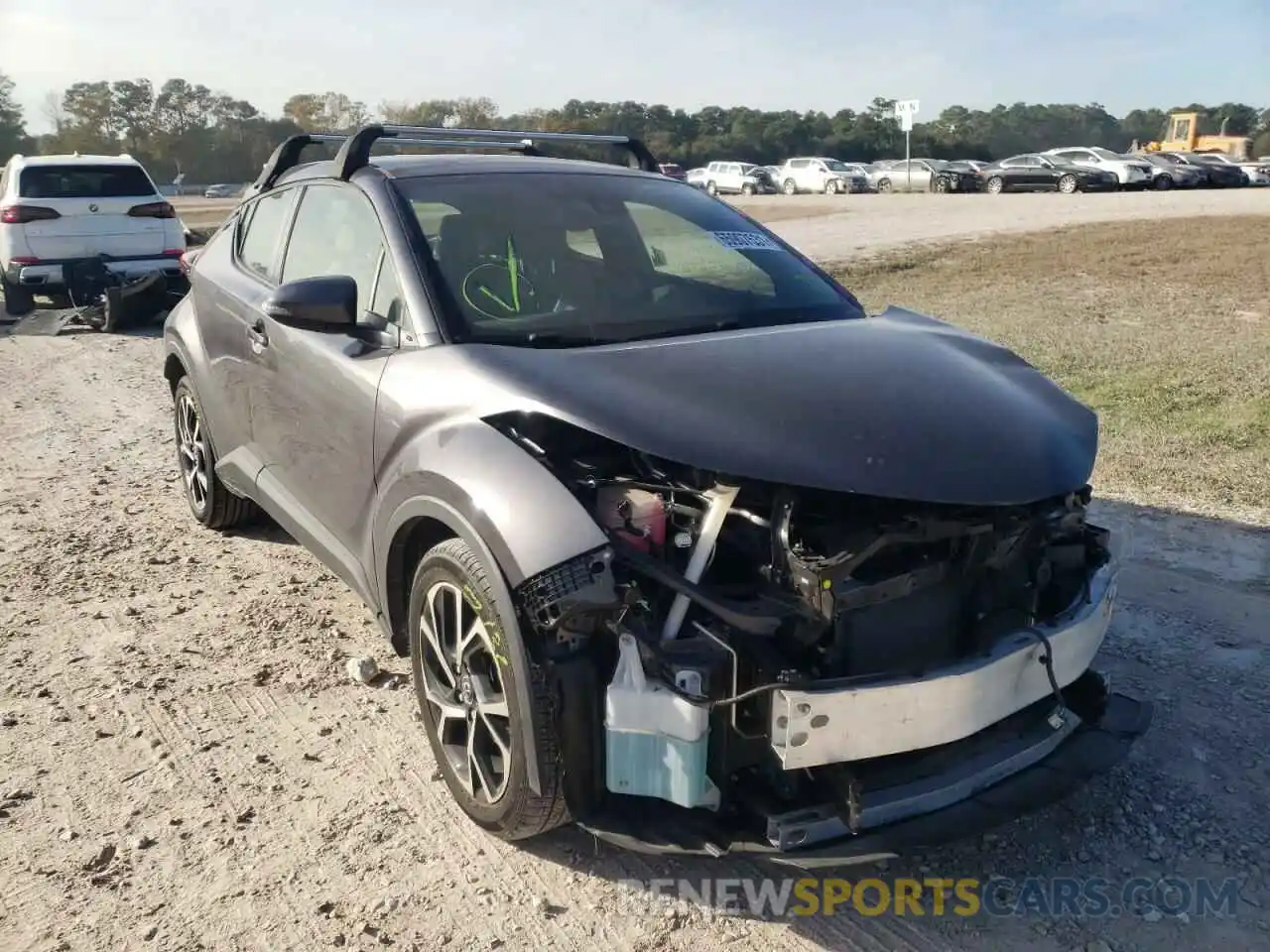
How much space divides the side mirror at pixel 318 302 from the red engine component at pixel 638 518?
1150 millimetres

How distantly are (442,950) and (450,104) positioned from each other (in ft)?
219

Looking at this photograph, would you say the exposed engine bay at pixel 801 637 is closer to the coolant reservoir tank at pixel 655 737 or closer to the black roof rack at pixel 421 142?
the coolant reservoir tank at pixel 655 737

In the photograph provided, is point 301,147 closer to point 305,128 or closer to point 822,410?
point 822,410

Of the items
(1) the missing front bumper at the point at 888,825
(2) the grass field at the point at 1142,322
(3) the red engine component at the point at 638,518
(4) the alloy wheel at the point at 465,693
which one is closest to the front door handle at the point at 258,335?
(4) the alloy wheel at the point at 465,693

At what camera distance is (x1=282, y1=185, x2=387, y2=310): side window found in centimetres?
361

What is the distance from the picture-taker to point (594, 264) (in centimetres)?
375

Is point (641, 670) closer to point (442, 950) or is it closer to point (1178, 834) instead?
point (442, 950)

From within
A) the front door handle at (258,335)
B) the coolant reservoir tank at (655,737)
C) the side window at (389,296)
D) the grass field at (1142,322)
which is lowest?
the grass field at (1142,322)

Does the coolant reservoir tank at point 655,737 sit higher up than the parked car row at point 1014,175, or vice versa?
the parked car row at point 1014,175

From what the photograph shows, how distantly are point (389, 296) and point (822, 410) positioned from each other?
59.4 inches

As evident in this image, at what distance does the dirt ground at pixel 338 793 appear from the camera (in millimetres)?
2629

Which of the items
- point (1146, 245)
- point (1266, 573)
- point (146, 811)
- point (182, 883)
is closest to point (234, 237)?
point (146, 811)

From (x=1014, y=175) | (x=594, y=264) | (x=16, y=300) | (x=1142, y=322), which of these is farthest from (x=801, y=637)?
(x=1014, y=175)

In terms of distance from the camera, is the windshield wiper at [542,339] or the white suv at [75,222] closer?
the windshield wiper at [542,339]
